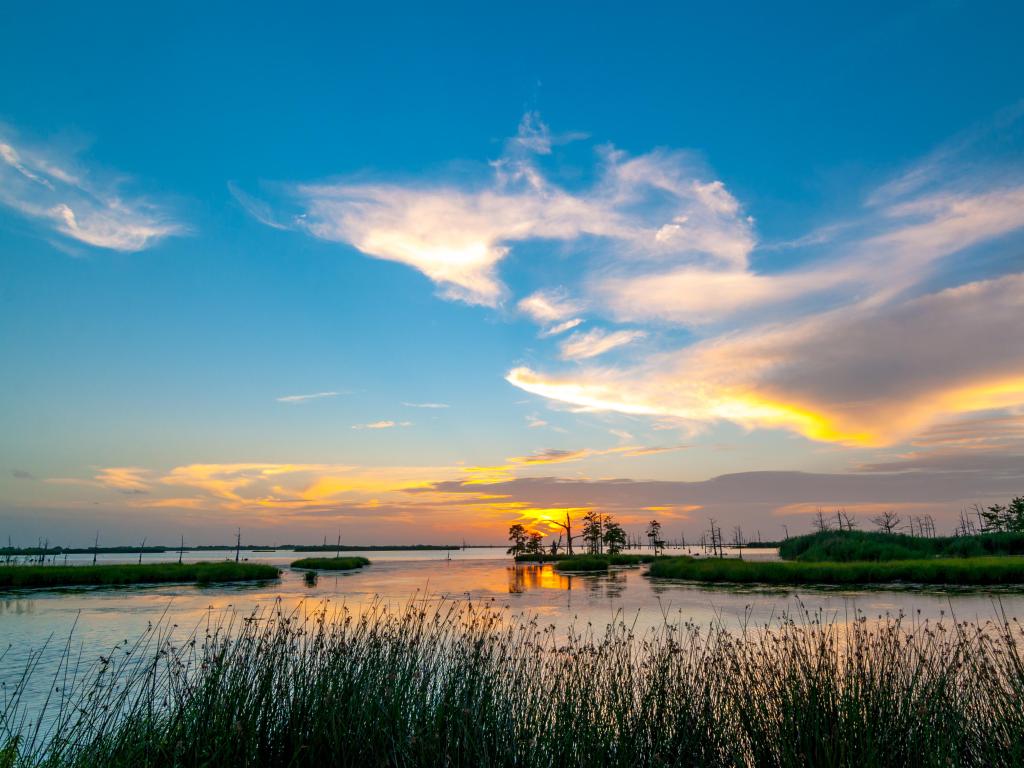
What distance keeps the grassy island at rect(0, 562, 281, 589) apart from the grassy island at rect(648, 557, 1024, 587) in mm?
32961

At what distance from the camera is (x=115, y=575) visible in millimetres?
40031

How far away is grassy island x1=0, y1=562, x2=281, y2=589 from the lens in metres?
37.1

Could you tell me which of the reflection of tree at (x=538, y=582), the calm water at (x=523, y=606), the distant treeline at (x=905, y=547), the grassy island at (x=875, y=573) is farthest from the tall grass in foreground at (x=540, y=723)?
the distant treeline at (x=905, y=547)

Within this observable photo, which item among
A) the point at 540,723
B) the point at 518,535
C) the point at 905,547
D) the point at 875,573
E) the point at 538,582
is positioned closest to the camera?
the point at 540,723

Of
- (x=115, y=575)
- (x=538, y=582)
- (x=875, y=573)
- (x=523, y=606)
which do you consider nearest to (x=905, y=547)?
(x=875, y=573)

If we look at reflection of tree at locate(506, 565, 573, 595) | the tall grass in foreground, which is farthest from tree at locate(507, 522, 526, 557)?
the tall grass in foreground

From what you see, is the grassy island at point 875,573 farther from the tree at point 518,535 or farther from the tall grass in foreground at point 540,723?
the tree at point 518,535

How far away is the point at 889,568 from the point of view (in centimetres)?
3469

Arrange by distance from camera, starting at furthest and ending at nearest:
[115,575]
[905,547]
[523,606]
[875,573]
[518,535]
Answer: [518,535] < [905,547] < [115,575] < [875,573] < [523,606]

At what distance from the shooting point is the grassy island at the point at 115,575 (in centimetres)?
3709

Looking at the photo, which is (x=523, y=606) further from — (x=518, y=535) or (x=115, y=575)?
(x=518, y=535)

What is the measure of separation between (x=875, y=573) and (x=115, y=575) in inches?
1911

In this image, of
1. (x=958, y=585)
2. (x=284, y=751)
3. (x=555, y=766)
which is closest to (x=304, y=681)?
(x=284, y=751)

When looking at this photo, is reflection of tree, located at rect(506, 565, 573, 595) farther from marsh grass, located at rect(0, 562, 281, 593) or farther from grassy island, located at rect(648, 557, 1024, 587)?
marsh grass, located at rect(0, 562, 281, 593)
